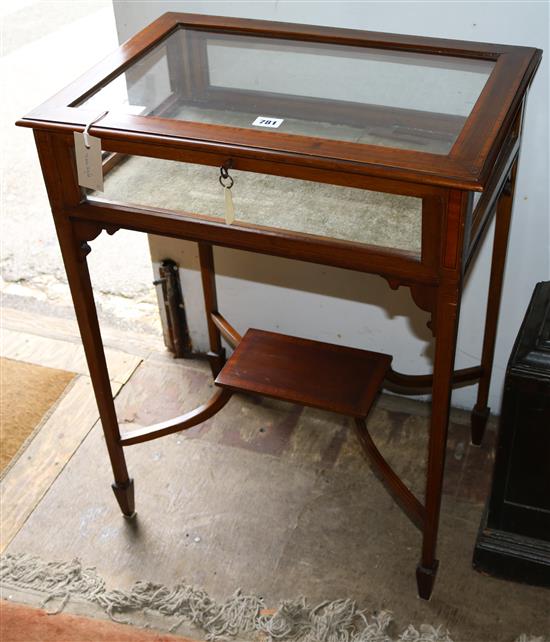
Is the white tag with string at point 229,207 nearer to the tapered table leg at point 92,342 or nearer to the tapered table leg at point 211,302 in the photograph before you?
the tapered table leg at point 92,342

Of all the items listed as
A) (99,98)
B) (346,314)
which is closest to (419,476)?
(346,314)

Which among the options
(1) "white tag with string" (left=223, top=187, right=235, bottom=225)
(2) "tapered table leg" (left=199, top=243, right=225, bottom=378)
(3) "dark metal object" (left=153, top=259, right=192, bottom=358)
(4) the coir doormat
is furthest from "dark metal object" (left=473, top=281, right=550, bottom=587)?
(4) the coir doormat

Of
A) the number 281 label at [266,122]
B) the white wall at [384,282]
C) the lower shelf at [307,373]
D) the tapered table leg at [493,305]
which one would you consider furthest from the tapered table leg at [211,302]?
the tapered table leg at [493,305]

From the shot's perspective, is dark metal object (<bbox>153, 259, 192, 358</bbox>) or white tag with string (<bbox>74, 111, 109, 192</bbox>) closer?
white tag with string (<bbox>74, 111, 109, 192</bbox>)

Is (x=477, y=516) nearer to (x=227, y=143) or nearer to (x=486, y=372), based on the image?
(x=486, y=372)

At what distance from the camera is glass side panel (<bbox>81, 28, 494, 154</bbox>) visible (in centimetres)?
176

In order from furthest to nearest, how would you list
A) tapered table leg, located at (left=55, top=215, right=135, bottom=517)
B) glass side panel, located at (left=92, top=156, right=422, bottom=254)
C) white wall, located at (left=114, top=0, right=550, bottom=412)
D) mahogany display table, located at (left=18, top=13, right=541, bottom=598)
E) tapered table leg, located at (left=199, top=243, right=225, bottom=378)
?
tapered table leg, located at (left=199, top=243, right=225, bottom=378) < white wall, located at (left=114, top=0, right=550, bottom=412) < tapered table leg, located at (left=55, top=215, right=135, bottom=517) < glass side panel, located at (left=92, top=156, right=422, bottom=254) < mahogany display table, located at (left=18, top=13, right=541, bottom=598)

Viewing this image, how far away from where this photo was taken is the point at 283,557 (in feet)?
7.52

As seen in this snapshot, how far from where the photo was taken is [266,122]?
1.76m

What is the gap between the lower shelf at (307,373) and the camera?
219 centimetres

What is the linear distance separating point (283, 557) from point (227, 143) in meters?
1.15

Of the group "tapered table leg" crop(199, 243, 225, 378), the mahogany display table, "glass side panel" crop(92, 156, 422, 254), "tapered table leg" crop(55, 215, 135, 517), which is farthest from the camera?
"tapered table leg" crop(199, 243, 225, 378)

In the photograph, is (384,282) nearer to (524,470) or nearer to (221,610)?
(524,470)

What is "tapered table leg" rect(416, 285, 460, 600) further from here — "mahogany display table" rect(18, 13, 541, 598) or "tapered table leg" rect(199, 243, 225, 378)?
"tapered table leg" rect(199, 243, 225, 378)
